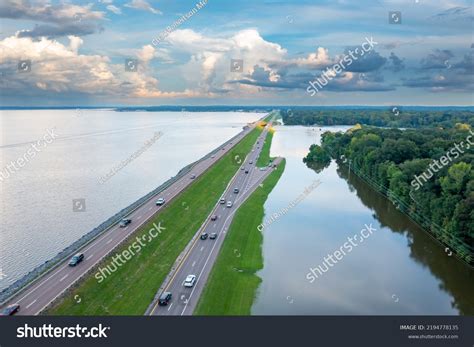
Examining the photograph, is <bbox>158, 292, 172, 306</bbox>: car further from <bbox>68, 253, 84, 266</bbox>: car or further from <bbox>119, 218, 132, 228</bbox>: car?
<bbox>119, 218, 132, 228</bbox>: car

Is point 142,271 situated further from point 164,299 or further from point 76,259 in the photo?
point 164,299

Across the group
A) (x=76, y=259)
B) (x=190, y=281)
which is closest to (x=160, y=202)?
(x=76, y=259)

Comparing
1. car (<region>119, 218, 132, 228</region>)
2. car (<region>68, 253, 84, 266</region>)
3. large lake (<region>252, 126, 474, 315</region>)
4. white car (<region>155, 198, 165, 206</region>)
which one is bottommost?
large lake (<region>252, 126, 474, 315</region>)

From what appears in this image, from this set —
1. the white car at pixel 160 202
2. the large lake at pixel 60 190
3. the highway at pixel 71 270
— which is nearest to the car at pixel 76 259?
the highway at pixel 71 270

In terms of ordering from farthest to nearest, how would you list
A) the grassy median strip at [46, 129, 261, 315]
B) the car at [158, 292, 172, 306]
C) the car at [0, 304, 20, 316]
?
the car at [158, 292, 172, 306]
the grassy median strip at [46, 129, 261, 315]
the car at [0, 304, 20, 316]

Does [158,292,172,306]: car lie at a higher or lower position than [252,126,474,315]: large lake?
higher

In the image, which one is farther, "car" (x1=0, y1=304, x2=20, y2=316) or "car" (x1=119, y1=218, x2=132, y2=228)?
"car" (x1=119, y1=218, x2=132, y2=228)

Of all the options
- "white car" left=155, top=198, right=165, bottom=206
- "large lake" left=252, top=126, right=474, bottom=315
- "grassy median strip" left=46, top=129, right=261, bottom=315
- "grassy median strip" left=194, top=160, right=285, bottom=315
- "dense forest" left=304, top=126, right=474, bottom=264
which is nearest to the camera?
"grassy median strip" left=46, top=129, right=261, bottom=315

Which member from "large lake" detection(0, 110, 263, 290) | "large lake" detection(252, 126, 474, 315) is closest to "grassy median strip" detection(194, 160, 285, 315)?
"large lake" detection(252, 126, 474, 315)
